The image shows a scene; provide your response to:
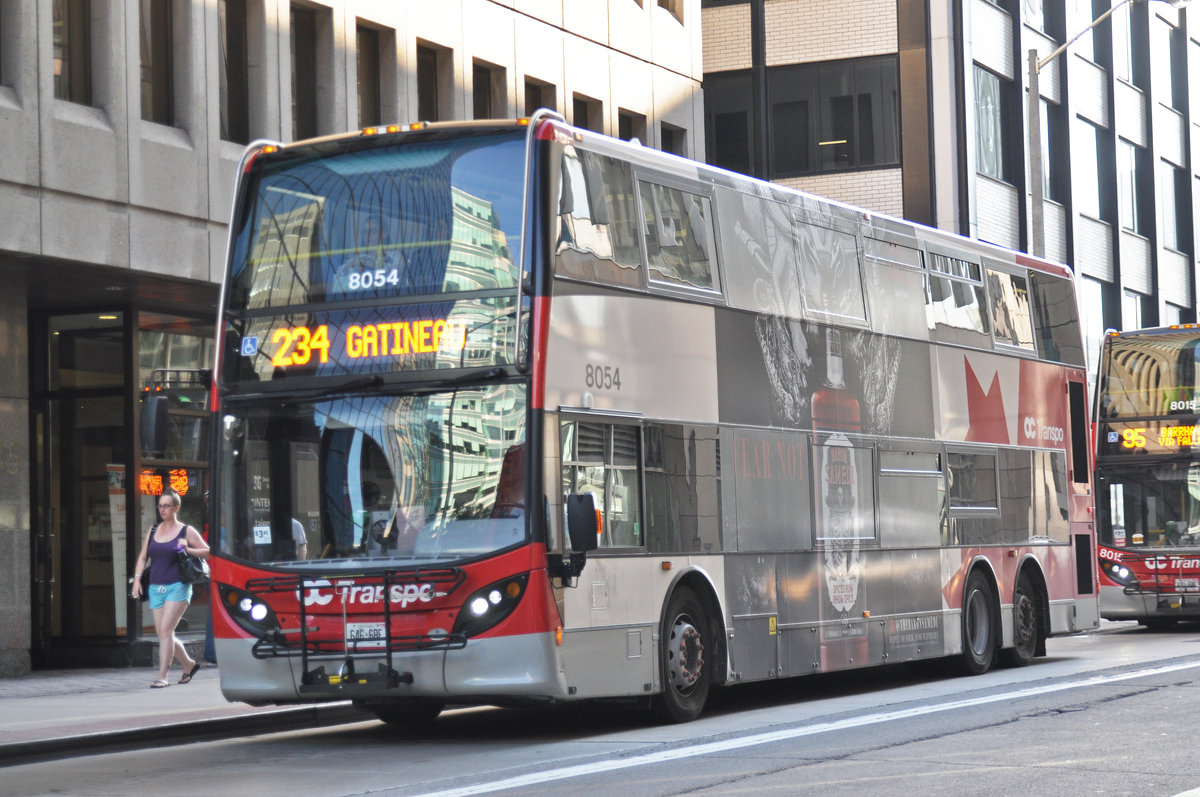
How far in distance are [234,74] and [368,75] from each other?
237 cm

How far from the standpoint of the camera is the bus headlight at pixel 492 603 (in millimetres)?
11492

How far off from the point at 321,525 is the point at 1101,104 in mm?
35207

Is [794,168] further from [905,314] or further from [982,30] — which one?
[905,314]

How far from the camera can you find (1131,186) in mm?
45219

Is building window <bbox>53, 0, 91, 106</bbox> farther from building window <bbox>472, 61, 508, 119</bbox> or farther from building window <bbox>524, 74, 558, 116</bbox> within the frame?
building window <bbox>524, 74, 558, 116</bbox>

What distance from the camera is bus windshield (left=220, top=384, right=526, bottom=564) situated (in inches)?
457

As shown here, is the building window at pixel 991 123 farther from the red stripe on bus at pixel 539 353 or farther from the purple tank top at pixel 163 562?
the red stripe on bus at pixel 539 353

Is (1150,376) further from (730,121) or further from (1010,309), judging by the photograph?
(730,121)

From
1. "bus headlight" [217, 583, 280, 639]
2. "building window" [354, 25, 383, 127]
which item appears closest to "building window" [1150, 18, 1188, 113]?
"building window" [354, 25, 383, 127]

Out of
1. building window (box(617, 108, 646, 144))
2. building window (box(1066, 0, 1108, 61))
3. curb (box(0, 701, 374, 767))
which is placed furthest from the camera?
building window (box(1066, 0, 1108, 61))

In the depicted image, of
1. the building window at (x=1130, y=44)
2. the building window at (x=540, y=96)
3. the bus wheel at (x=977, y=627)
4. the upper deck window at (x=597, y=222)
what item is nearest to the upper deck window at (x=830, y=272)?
the upper deck window at (x=597, y=222)

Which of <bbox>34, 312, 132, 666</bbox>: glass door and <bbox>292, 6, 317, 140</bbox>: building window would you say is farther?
<bbox>292, 6, 317, 140</bbox>: building window

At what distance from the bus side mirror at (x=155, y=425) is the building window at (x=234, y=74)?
29.9 feet

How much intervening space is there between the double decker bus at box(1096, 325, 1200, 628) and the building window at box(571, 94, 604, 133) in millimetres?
7891
